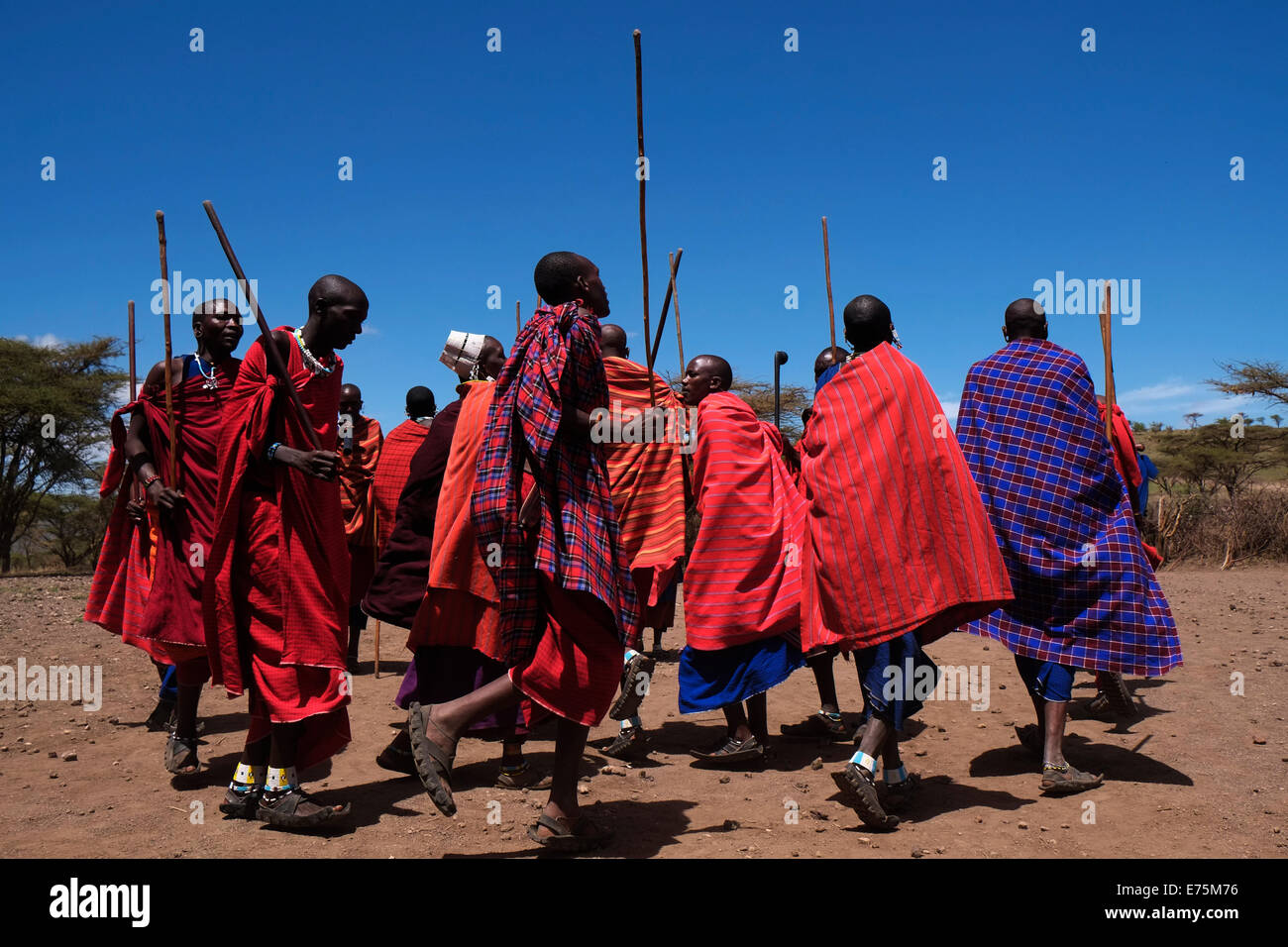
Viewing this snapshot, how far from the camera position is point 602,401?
381cm

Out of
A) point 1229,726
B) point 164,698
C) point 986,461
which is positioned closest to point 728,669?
point 986,461

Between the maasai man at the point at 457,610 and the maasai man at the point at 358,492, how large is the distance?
314 centimetres

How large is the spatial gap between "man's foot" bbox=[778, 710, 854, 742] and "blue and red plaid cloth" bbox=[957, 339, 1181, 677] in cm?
130

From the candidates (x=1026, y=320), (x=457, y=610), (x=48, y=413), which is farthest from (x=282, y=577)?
(x=48, y=413)

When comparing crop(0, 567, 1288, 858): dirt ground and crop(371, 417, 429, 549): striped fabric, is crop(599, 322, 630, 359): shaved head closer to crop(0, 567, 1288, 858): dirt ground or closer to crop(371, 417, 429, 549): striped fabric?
crop(371, 417, 429, 549): striped fabric

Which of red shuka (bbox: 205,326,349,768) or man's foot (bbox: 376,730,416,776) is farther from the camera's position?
man's foot (bbox: 376,730,416,776)

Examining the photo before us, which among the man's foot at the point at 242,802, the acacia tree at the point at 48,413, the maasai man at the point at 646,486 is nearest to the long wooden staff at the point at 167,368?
the man's foot at the point at 242,802

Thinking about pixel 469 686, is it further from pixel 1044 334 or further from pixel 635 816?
pixel 1044 334

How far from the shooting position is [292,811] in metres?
4.00

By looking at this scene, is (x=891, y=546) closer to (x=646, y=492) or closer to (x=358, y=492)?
(x=646, y=492)

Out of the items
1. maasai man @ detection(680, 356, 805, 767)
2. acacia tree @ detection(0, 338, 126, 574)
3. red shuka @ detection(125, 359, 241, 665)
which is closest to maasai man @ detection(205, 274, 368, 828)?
red shuka @ detection(125, 359, 241, 665)

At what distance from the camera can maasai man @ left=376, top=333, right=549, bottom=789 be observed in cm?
466

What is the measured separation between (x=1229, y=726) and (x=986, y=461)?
8.06 ft

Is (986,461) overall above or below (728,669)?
above
